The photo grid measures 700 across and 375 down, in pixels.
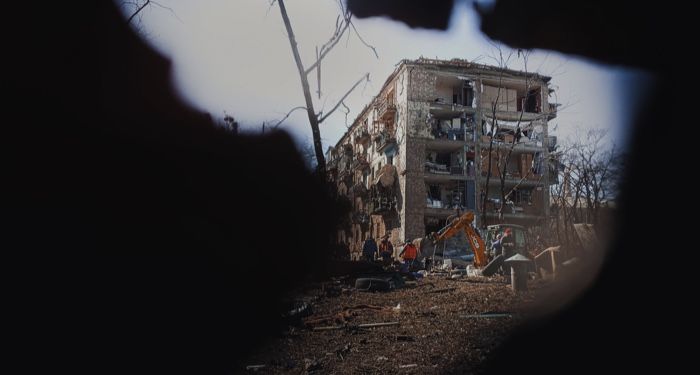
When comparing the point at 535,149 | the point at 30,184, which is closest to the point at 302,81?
the point at 30,184

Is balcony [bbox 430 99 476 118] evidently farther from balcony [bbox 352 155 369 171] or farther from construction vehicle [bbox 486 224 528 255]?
construction vehicle [bbox 486 224 528 255]

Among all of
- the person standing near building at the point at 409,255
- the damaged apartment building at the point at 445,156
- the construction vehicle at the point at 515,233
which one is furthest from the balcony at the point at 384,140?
the construction vehicle at the point at 515,233

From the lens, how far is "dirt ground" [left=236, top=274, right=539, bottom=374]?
12.4 feet

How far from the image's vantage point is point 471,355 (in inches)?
146

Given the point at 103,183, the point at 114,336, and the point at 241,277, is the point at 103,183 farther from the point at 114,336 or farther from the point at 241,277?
the point at 241,277

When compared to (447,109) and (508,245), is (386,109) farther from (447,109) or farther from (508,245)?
(508,245)

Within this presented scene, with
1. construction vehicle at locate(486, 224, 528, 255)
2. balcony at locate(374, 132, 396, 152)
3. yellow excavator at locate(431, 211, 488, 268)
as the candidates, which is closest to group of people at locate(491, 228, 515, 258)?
yellow excavator at locate(431, 211, 488, 268)

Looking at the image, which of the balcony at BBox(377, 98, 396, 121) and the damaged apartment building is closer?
the damaged apartment building

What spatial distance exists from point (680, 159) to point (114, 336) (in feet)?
16.6

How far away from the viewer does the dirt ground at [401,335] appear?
3.79 metres

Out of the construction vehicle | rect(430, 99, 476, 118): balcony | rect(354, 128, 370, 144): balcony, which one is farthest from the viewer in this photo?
rect(354, 128, 370, 144): balcony

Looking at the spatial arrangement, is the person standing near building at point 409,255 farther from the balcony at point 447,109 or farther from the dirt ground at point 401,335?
the balcony at point 447,109

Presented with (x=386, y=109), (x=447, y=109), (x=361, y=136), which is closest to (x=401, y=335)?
(x=447, y=109)

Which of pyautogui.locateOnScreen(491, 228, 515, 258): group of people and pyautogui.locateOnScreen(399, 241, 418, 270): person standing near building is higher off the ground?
pyautogui.locateOnScreen(491, 228, 515, 258): group of people
